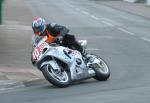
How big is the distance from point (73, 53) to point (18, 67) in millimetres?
3351

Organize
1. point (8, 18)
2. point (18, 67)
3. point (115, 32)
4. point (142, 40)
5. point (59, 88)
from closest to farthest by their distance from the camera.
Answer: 1. point (59, 88)
2. point (18, 67)
3. point (142, 40)
4. point (115, 32)
5. point (8, 18)

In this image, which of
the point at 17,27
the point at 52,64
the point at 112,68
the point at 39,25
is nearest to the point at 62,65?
the point at 52,64

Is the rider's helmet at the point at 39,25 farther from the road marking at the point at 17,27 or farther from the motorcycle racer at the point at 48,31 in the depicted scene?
the road marking at the point at 17,27

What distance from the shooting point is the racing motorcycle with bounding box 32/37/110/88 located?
14.1 meters

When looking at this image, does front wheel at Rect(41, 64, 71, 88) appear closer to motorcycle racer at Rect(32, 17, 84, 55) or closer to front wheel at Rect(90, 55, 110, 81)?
motorcycle racer at Rect(32, 17, 84, 55)

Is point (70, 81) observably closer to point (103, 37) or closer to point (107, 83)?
point (107, 83)

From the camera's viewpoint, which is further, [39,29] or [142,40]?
[142,40]

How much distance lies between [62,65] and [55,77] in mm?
543

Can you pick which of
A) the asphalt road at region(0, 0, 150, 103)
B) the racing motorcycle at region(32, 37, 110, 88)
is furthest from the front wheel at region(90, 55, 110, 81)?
the asphalt road at region(0, 0, 150, 103)

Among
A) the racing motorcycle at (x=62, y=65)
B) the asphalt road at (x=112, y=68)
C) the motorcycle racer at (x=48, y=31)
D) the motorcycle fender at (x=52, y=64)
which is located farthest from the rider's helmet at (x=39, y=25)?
the asphalt road at (x=112, y=68)

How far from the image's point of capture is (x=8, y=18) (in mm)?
37594

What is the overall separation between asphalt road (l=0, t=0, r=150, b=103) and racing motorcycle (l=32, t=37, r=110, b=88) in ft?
0.61

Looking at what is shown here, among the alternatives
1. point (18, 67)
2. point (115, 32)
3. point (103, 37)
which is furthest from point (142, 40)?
point (18, 67)

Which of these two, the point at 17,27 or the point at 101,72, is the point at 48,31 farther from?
the point at 17,27
